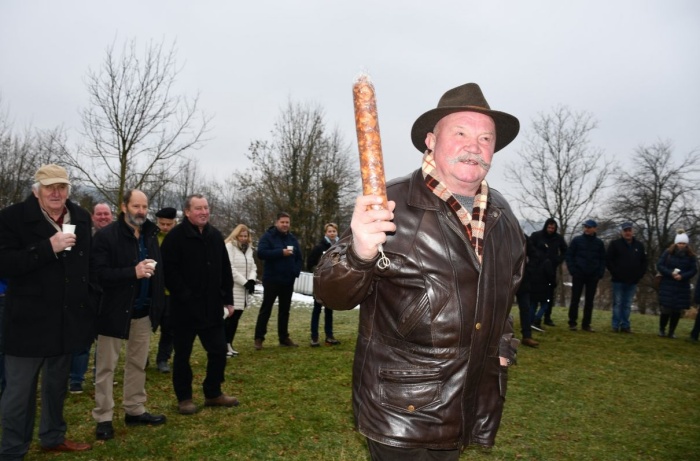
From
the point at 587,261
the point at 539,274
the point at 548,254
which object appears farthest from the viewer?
the point at 587,261

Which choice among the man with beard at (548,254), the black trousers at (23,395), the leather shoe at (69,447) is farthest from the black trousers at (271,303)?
the man with beard at (548,254)

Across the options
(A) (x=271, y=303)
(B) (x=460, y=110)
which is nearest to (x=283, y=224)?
(A) (x=271, y=303)

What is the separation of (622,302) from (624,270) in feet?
2.49

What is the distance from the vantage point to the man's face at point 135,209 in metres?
5.15

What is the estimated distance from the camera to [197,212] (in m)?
5.71

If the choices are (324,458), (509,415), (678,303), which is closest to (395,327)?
(324,458)

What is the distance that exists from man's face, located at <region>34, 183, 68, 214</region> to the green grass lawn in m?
2.20

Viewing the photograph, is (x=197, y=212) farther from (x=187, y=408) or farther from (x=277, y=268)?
(x=277, y=268)

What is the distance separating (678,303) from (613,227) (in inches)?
961

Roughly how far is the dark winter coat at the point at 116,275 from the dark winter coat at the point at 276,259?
3.72 metres

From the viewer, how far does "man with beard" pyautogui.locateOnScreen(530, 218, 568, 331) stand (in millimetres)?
10172

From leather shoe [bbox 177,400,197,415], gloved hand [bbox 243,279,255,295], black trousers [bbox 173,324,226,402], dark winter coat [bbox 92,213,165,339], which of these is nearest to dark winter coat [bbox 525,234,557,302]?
gloved hand [bbox 243,279,255,295]

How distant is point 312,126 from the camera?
33.2m

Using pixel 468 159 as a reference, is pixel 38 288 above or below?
below
